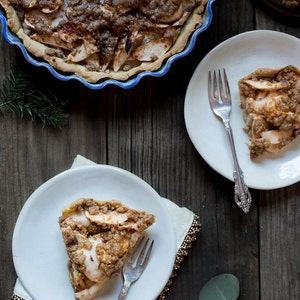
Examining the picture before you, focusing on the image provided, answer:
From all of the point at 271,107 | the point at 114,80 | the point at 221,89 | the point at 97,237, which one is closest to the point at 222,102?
the point at 221,89

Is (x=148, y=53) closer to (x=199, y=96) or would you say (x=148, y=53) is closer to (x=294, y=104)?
(x=199, y=96)

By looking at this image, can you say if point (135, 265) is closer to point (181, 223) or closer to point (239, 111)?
point (181, 223)

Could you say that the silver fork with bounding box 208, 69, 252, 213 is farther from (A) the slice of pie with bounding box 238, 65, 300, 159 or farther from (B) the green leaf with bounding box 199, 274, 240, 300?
(B) the green leaf with bounding box 199, 274, 240, 300

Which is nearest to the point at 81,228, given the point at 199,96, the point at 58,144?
the point at 58,144

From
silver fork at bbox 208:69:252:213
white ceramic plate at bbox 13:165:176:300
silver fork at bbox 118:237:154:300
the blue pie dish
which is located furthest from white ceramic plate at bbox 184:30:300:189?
silver fork at bbox 118:237:154:300

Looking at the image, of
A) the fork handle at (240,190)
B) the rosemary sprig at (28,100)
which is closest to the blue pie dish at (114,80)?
the rosemary sprig at (28,100)

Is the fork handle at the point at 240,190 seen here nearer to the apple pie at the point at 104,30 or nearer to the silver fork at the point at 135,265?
the silver fork at the point at 135,265
